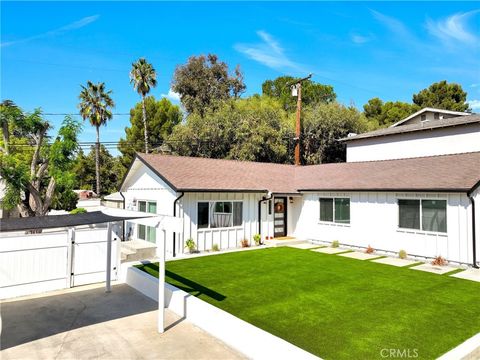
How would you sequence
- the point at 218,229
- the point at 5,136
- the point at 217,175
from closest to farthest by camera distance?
the point at 218,229 → the point at 5,136 → the point at 217,175

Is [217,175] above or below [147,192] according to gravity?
above

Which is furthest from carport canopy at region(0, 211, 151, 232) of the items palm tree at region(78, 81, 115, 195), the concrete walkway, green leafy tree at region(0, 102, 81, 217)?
palm tree at region(78, 81, 115, 195)

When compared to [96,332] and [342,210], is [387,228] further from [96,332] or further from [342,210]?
[96,332]

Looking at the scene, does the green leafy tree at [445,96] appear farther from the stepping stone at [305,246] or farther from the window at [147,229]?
the window at [147,229]

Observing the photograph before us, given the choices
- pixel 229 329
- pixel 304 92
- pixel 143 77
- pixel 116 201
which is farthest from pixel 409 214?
pixel 304 92

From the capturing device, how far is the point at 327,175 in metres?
18.9

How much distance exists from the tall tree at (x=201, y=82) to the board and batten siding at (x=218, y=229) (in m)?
27.4

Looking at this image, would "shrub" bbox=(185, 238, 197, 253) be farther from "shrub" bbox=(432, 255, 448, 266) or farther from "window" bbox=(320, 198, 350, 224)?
"shrub" bbox=(432, 255, 448, 266)

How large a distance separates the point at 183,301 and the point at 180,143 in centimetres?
2807

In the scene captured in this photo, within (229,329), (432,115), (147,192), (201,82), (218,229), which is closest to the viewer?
(229,329)

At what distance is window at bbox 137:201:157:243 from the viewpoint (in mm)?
15816

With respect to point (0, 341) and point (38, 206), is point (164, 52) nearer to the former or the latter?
point (38, 206)

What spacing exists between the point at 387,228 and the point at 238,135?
20423mm

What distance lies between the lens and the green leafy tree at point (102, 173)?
43.7 meters
